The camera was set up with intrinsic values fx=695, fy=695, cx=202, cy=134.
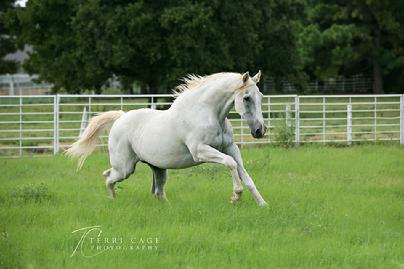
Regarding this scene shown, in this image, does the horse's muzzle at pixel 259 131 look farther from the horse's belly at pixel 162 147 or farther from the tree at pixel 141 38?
the tree at pixel 141 38

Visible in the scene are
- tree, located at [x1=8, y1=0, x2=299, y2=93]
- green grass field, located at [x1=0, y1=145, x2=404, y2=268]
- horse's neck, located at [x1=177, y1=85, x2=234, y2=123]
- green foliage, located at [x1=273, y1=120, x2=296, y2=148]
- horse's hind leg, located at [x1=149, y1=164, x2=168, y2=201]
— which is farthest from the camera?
tree, located at [x1=8, y1=0, x2=299, y2=93]

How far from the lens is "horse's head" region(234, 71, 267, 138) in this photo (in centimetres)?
825

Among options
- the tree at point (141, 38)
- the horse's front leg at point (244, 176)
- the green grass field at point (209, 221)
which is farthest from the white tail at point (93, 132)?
the tree at point (141, 38)

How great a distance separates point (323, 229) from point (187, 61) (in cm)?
2141

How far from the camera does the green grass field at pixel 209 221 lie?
6.36m

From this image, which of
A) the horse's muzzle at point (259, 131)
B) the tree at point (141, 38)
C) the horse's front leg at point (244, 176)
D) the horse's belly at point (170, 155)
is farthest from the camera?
the tree at point (141, 38)

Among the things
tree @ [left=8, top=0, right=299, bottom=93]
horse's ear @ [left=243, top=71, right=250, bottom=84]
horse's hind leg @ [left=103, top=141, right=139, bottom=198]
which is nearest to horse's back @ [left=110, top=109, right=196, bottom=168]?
horse's hind leg @ [left=103, top=141, right=139, bottom=198]

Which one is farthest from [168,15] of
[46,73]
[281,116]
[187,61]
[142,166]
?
[142,166]

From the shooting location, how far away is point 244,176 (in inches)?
340

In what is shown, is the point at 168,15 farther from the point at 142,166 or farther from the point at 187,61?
the point at 142,166

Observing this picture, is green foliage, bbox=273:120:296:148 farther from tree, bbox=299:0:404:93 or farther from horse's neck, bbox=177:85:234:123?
tree, bbox=299:0:404:93

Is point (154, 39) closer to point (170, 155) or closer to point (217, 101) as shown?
point (170, 155)

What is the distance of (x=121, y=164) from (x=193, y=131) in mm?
1377

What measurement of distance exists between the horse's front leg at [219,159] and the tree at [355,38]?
109 ft
